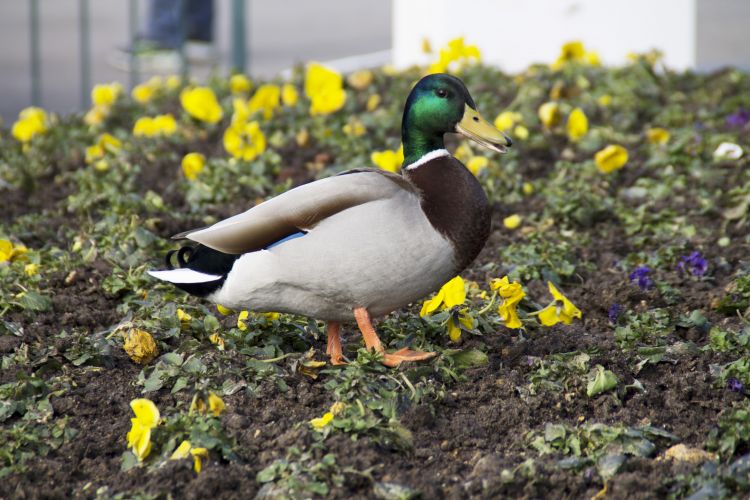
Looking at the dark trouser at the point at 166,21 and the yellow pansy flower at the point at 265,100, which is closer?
the yellow pansy flower at the point at 265,100

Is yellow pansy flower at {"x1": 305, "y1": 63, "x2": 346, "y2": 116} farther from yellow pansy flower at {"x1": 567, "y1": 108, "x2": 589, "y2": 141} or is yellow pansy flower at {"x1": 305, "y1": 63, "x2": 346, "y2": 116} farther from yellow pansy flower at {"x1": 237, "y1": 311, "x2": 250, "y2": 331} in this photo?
yellow pansy flower at {"x1": 237, "y1": 311, "x2": 250, "y2": 331}

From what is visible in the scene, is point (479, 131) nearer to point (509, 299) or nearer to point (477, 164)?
point (509, 299)

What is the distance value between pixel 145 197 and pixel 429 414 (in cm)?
274

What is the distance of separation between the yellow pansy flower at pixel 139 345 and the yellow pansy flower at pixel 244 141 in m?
2.24

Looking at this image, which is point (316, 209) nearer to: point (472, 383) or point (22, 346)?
point (472, 383)

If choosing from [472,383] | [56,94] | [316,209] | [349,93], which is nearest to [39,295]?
[316,209]

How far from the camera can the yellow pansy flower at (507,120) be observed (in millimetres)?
6059

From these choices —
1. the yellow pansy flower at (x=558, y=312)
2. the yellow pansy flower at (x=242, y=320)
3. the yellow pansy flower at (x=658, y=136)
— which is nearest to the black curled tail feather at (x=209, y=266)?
the yellow pansy flower at (x=242, y=320)

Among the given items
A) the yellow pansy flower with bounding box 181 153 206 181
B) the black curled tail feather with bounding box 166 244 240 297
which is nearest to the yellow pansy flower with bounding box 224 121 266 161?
the yellow pansy flower with bounding box 181 153 206 181

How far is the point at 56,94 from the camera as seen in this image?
1118cm

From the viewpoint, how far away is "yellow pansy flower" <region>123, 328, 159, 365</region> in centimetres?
368

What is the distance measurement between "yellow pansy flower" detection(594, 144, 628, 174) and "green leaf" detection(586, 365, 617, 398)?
7.85 feet

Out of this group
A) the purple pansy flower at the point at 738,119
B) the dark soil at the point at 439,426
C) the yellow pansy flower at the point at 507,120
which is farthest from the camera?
the purple pansy flower at the point at 738,119

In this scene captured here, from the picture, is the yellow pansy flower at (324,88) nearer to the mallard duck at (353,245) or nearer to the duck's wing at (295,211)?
the mallard duck at (353,245)
